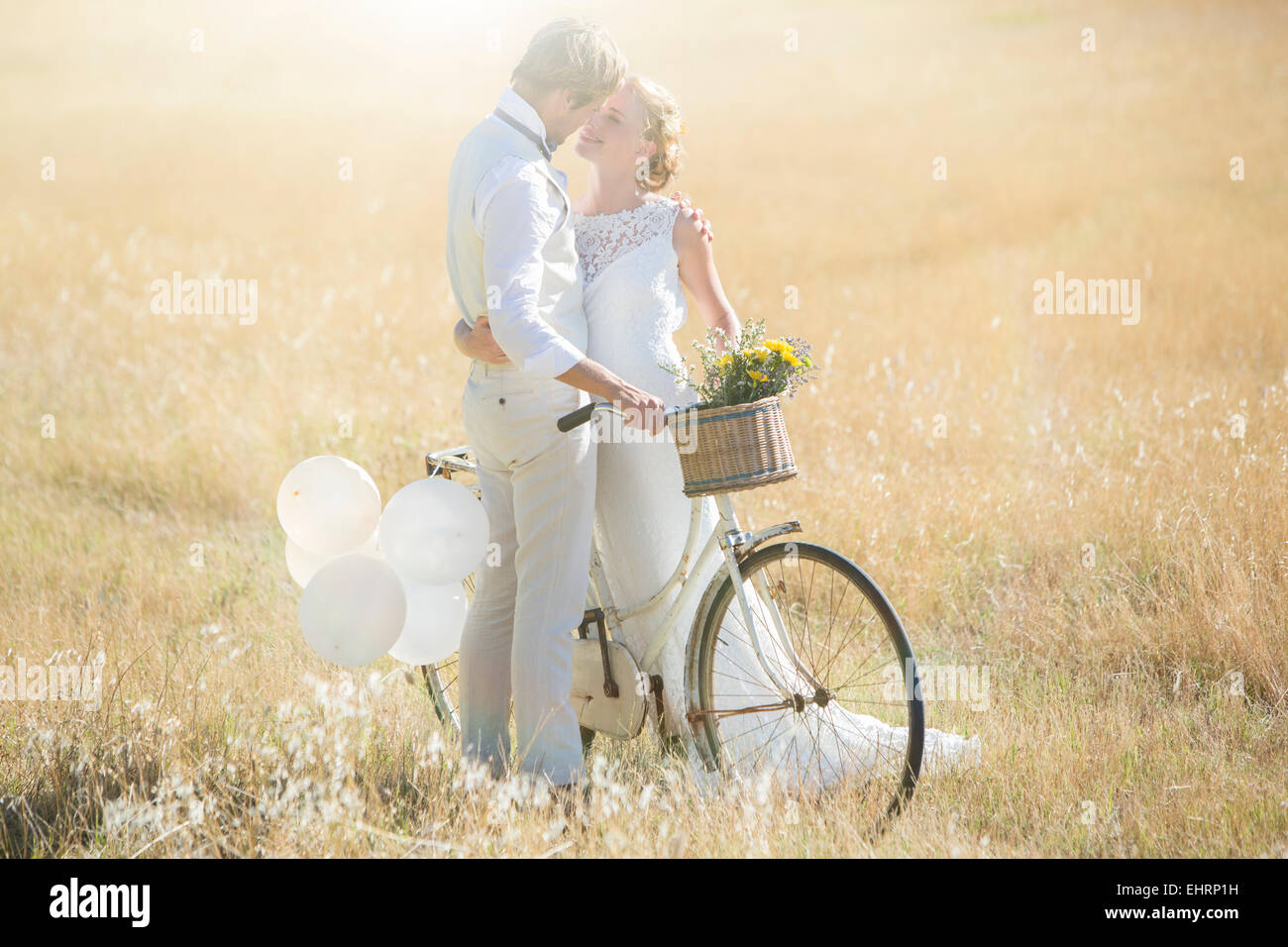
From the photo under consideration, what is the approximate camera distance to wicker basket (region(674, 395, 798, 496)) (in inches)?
126

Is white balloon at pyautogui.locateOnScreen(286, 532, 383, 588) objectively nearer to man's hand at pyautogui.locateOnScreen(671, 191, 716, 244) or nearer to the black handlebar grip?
the black handlebar grip

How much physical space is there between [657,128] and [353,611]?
191 centimetres

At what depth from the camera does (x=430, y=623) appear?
3844mm

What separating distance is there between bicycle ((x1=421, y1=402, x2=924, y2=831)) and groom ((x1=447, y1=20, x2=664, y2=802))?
230mm

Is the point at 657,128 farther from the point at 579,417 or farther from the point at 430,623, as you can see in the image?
the point at 430,623

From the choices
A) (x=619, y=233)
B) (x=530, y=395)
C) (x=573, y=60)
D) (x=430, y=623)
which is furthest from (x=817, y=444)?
(x=573, y=60)

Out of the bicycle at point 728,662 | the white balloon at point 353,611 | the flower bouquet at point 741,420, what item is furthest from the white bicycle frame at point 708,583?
the white balloon at point 353,611

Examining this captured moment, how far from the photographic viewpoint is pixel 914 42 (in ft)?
84.9

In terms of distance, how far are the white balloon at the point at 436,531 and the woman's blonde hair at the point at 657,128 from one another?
4.20 feet

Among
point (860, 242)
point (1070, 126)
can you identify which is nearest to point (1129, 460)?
point (860, 242)

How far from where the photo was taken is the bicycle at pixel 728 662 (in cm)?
336

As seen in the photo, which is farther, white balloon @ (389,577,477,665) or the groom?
white balloon @ (389,577,477,665)

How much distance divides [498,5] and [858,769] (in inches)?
1179

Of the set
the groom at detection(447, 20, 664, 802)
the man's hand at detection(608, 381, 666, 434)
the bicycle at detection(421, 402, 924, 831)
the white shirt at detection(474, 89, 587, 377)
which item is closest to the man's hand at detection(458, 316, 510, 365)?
the groom at detection(447, 20, 664, 802)
